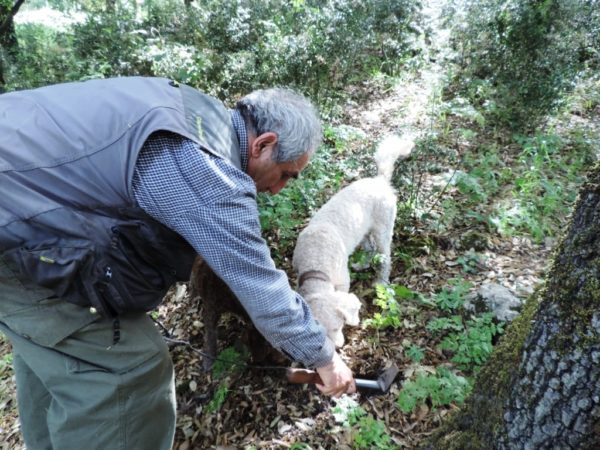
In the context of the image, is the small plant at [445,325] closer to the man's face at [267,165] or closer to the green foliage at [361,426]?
the green foliage at [361,426]

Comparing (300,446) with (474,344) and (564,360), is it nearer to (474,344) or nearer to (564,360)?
(474,344)

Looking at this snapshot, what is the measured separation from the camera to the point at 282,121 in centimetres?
188

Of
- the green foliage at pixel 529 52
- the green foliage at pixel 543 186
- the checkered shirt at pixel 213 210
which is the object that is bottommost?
the green foliage at pixel 543 186

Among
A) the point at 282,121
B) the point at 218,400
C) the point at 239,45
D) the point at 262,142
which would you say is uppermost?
the point at 239,45

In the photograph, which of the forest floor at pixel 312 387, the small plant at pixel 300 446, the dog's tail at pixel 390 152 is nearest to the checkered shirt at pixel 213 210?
the small plant at pixel 300 446

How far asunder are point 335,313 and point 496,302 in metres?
1.25

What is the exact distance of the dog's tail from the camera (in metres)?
4.39

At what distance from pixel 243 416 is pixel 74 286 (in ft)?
5.94

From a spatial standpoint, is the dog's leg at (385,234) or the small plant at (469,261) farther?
the dog's leg at (385,234)

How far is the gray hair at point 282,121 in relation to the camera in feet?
6.18

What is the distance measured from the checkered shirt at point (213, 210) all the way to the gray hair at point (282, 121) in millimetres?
355

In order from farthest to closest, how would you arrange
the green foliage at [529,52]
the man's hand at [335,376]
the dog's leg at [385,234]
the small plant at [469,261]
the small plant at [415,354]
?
1. the green foliage at [529,52]
2. the dog's leg at [385,234]
3. the small plant at [469,261]
4. the small plant at [415,354]
5. the man's hand at [335,376]

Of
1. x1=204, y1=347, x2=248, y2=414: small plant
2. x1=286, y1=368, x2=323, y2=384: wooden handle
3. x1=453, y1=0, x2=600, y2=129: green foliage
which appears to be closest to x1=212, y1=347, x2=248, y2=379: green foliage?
x1=204, y1=347, x2=248, y2=414: small plant

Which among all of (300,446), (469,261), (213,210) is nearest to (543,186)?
(469,261)
